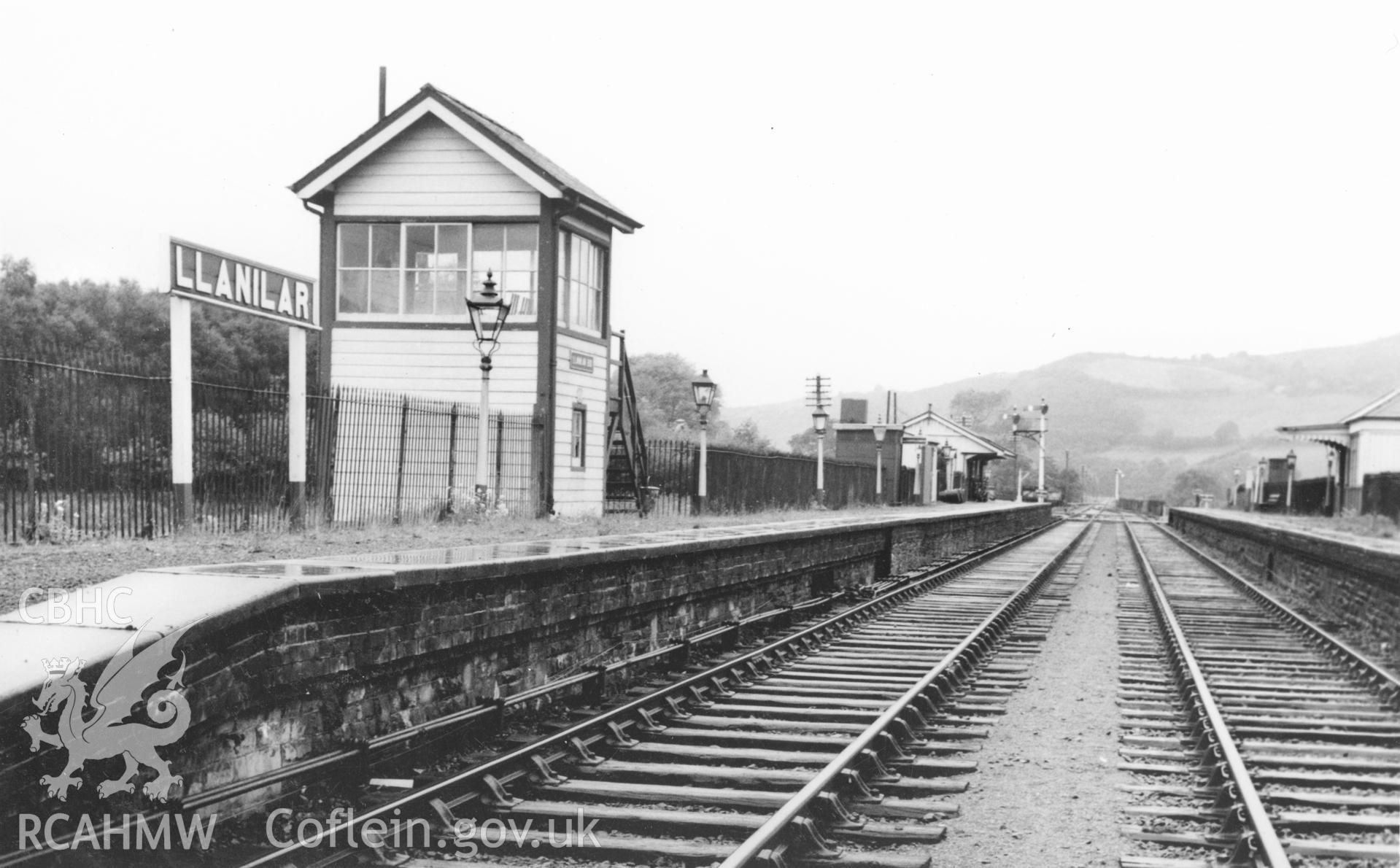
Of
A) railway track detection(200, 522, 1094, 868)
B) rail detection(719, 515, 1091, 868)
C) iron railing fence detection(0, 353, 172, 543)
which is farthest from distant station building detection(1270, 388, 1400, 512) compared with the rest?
iron railing fence detection(0, 353, 172, 543)

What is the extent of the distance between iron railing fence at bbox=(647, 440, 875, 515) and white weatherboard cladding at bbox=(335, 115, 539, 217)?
6.32 meters

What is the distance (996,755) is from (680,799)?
2.23m

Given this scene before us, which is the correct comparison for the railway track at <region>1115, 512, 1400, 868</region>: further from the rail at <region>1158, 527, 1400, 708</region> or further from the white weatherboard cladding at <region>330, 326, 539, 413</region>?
the white weatherboard cladding at <region>330, 326, 539, 413</region>

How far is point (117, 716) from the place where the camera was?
4379mm

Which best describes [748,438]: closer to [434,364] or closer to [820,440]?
[820,440]

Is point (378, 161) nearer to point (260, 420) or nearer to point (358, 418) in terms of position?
point (358, 418)

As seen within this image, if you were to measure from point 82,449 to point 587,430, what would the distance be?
39.2ft

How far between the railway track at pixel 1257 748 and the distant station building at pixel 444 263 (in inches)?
389

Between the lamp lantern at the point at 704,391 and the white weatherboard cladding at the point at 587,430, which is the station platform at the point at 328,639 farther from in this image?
the lamp lantern at the point at 704,391

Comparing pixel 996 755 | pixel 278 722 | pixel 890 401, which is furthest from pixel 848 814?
pixel 890 401

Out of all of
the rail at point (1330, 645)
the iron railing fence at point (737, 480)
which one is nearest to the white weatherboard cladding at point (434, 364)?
the iron railing fence at point (737, 480)

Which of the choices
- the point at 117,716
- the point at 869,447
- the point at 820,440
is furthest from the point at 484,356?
the point at 869,447

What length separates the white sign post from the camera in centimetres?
1052

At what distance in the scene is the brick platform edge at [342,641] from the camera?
442 centimetres
